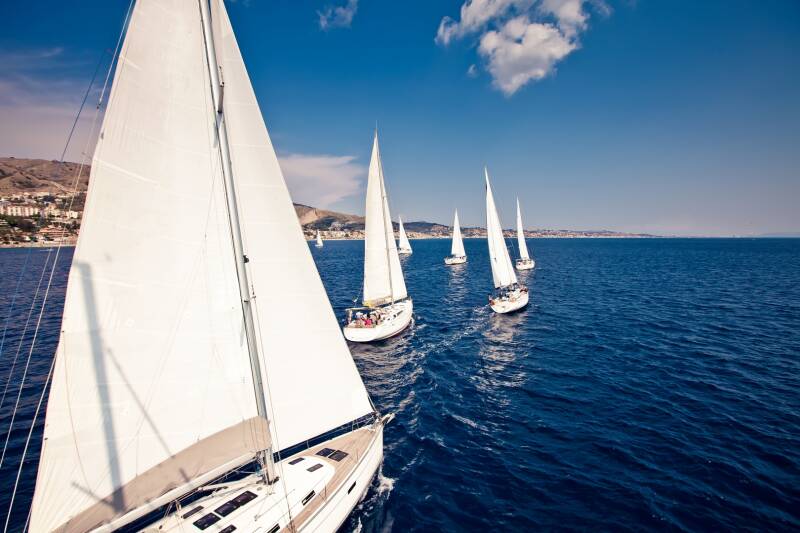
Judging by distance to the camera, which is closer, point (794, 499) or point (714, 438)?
point (794, 499)

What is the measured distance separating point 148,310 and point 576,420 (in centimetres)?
1984

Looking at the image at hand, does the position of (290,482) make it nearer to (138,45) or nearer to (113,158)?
(113,158)

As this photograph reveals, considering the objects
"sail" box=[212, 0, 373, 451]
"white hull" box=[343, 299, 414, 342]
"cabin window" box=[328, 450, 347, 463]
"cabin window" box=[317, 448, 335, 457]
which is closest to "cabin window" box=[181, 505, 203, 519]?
"sail" box=[212, 0, 373, 451]

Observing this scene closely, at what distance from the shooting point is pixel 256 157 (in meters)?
Answer: 10.0

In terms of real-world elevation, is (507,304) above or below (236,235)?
below

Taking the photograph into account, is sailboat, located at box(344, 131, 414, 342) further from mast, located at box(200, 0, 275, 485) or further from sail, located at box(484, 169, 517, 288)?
mast, located at box(200, 0, 275, 485)

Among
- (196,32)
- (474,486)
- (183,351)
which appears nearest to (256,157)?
(196,32)

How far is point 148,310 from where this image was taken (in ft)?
28.2

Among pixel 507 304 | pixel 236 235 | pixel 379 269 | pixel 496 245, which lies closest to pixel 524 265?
pixel 496 245

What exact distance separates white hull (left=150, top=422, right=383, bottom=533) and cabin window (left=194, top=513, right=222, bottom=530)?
0.03 metres

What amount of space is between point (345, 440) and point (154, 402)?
7.25m

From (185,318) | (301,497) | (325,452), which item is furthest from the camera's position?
(325,452)

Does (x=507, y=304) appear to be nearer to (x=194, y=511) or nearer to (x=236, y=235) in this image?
(x=194, y=511)

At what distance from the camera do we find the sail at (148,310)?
7656 millimetres
